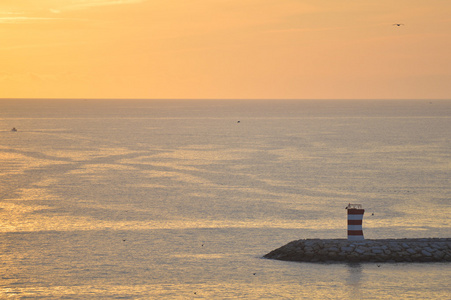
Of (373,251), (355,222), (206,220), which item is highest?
(355,222)

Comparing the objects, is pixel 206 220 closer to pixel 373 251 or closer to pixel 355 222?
pixel 355 222

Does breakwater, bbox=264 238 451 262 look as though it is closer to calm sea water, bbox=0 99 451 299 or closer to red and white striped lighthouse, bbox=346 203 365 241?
red and white striped lighthouse, bbox=346 203 365 241

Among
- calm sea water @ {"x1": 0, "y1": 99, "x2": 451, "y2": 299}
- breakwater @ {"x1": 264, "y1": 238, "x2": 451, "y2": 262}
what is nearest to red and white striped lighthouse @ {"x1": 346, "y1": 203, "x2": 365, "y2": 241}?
breakwater @ {"x1": 264, "y1": 238, "x2": 451, "y2": 262}

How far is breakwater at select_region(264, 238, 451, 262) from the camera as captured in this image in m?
32.3

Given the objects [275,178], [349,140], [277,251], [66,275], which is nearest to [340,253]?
[277,251]

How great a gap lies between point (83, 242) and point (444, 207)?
29.6 m

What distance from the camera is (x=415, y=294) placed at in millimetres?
28828

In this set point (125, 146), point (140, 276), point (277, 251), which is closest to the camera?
point (140, 276)

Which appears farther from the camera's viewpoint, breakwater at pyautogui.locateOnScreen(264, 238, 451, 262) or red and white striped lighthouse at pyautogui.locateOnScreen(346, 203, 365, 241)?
red and white striped lighthouse at pyautogui.locateOnScreen(346, 203, 365, 241)

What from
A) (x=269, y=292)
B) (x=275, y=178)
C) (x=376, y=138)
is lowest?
(x=269, y=292)

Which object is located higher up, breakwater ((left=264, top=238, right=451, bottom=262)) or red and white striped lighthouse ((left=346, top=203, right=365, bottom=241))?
red and white striped lighthouse ((left=346, top=203, right=365, bottom=241))

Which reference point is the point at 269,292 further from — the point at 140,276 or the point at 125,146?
the point at 125,146

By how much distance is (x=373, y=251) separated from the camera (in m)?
32.6

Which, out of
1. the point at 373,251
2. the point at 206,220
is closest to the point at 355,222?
the point at 373,251
